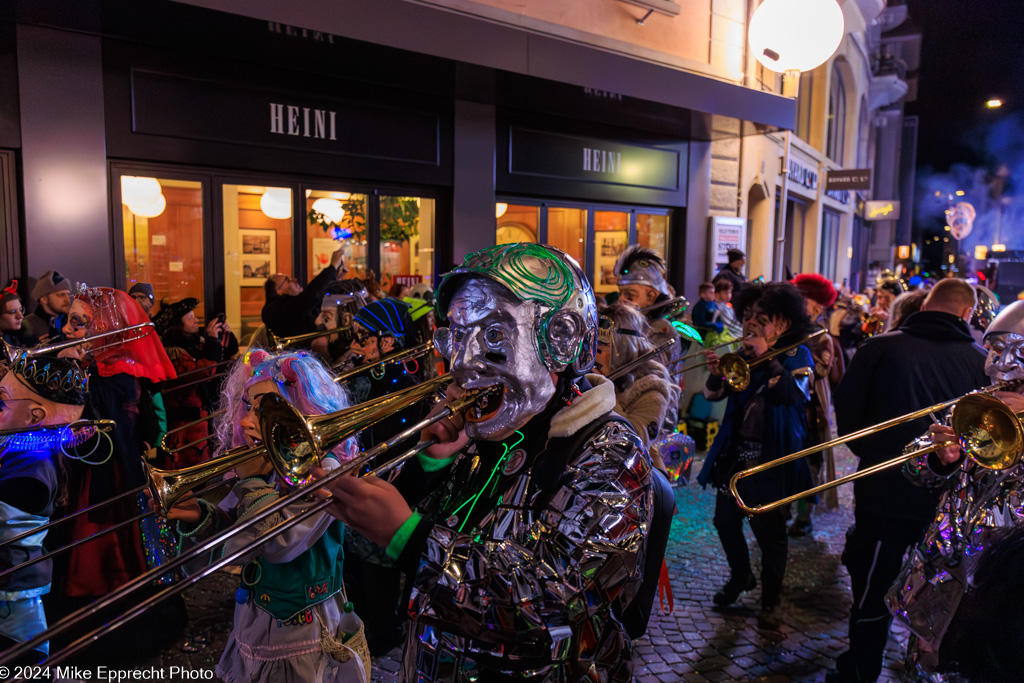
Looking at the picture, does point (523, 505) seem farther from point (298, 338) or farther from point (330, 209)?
point (330, 209)

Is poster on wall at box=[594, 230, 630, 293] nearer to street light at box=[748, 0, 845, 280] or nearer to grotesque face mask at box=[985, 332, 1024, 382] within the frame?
street light at box=[748, 0, 845, 280]

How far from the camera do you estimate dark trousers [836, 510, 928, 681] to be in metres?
3.22

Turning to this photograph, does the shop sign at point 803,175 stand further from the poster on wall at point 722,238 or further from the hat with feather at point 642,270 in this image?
the hat with feather at point 642,270

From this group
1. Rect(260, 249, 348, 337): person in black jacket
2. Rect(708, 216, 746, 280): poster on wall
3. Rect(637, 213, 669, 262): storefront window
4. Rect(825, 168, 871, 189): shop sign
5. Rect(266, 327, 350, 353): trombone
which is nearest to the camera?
Rect(266, 327, 350, 353): trombone

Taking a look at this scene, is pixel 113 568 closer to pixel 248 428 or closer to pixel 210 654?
pixel 210 654

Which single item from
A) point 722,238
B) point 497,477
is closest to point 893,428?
point 497,477

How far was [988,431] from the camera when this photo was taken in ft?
7.18

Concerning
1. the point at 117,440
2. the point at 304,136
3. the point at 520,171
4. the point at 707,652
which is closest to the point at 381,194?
the point at 304,136

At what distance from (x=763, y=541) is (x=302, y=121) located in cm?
566

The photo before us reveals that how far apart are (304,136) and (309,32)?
145cm

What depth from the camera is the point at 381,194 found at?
24.9 ft

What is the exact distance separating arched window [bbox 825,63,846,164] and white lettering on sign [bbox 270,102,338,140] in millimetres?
16687

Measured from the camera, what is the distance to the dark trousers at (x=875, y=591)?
322cm

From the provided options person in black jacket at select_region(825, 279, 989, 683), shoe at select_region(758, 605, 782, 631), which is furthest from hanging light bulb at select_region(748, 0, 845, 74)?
shoe at select_region(758, 605, 782, 631)
